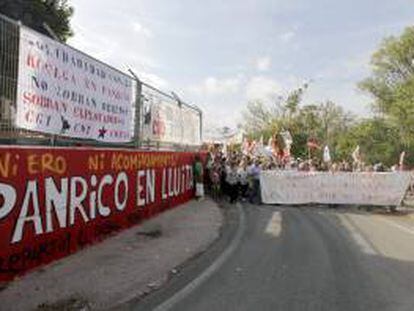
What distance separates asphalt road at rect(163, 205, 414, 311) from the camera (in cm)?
895

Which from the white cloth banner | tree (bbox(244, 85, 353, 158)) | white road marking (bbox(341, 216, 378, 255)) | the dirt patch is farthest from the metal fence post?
tree (bbox(244, 85, 353, 158))

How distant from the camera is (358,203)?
25953mm

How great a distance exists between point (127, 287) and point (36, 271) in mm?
1574

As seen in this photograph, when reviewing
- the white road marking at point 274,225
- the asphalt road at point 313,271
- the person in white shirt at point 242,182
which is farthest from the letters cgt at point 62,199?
the person in white shirt at point 242,182

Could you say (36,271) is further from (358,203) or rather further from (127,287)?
(358,203)

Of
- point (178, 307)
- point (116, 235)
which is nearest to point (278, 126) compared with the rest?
point (116, 235)

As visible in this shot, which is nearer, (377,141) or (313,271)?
(313,271)

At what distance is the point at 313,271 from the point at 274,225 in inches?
261

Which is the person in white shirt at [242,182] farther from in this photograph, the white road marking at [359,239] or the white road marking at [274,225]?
the white road marking at [359,239]

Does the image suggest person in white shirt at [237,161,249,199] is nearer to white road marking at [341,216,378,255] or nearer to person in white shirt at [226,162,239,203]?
person in white shirt at [226,162,239,203]

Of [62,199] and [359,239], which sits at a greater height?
[62,199]

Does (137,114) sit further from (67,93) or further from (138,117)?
(67,93)

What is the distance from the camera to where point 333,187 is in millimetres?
26203

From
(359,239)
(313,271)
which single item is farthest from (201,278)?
(359,239)
